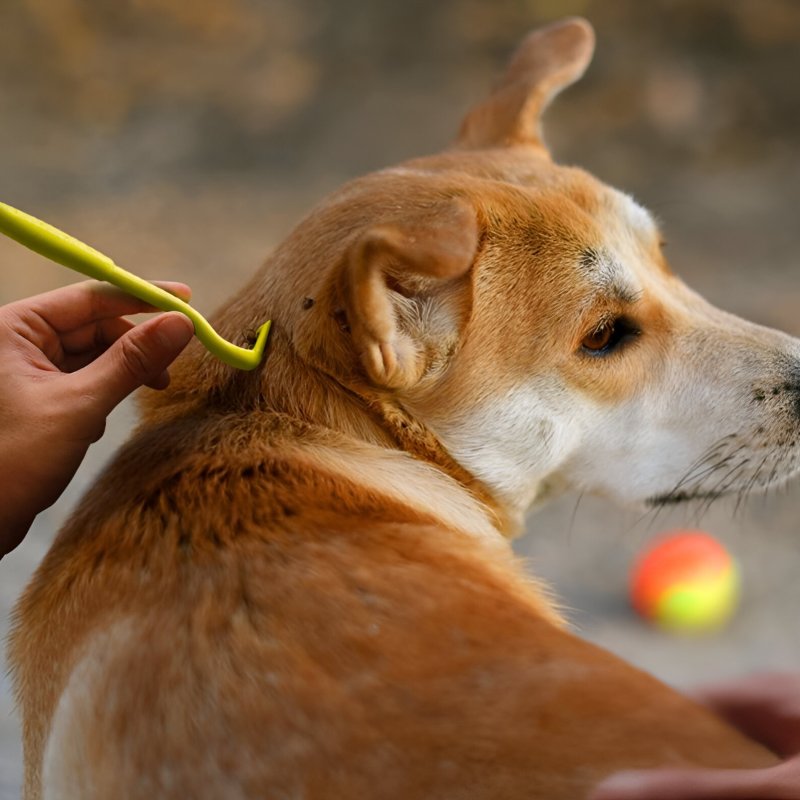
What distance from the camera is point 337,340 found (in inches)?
70.0

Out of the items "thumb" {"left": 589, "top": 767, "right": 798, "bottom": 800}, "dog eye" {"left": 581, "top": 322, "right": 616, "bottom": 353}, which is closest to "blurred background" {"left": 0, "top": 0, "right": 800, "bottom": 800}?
"dog eye" {"left": 581, "top": 322, "right": 616, "bottom": 353}

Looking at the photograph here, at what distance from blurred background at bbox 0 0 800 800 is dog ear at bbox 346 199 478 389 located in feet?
12.0

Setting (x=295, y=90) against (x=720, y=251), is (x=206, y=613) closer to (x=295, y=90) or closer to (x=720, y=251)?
(x=720, y=251)

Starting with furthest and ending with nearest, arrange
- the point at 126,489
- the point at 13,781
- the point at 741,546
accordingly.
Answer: the point at 741,546, the point at 13,781, the point at 126,489

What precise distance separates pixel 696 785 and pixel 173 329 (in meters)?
0.99

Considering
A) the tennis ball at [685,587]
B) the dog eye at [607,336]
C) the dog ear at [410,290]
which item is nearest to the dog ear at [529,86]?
the dog eye at [607,336]

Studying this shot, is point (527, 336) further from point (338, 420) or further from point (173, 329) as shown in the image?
point (173, 329)

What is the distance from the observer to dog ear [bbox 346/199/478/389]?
1.64 m

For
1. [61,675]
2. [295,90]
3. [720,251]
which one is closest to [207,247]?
[295,90]

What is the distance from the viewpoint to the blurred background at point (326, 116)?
591 centimetres

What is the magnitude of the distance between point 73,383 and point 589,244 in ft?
3.08

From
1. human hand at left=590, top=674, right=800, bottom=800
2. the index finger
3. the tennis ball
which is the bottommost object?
the tennis ball

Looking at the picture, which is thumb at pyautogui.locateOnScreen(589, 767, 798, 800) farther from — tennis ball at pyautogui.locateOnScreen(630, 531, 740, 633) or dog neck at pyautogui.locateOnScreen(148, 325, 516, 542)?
tennis ball at pyautogui.locateOnScreen(630, 531, 740, 633)

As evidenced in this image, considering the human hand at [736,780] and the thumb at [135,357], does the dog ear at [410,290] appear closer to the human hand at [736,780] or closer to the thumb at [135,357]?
the thumb at [135,357]
